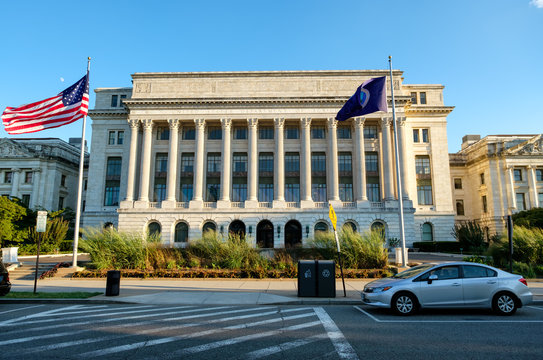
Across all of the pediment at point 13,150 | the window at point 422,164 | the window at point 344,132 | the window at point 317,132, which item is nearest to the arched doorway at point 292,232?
the window at point 317,132

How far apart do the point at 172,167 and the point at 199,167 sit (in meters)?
3.39

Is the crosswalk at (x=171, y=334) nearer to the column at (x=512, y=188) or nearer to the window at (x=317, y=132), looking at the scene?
the window at (x=317, y=132)

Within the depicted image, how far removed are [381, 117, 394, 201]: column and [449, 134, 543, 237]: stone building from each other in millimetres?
22849

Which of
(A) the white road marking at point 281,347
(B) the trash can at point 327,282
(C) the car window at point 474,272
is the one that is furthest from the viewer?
(B) the trash can at point 327,282

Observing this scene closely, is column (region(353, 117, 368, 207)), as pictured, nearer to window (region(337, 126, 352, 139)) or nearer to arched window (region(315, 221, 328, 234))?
window (region(337, 126, 352, 139))

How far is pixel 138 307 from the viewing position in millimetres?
11703

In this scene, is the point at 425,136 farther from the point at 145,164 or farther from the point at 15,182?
the point at 15,182

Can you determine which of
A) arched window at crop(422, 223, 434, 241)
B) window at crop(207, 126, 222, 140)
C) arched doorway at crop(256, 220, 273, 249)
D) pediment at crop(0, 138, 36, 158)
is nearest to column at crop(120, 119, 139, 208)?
window at crop(207, 126, 222, 140)

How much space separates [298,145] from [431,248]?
20636 mm

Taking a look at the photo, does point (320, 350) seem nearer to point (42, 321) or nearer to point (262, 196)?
point (42, 321)

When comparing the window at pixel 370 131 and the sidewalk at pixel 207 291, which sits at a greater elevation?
the window at pixel 370 131

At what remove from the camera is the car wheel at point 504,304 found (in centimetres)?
1004

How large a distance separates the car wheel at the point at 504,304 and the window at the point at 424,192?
39.8 m

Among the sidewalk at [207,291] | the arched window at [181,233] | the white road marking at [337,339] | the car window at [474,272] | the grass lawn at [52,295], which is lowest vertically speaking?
the sidewalk at [207,291]
